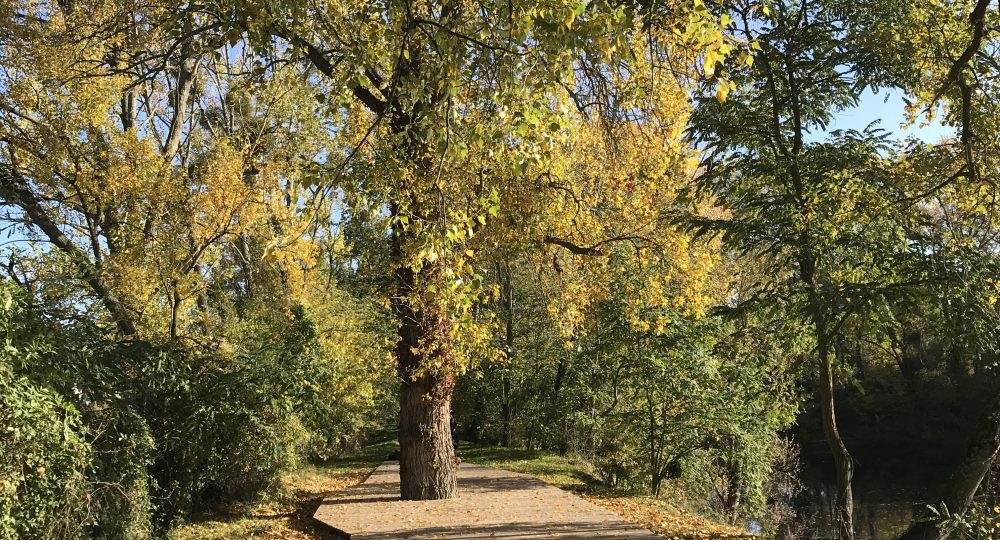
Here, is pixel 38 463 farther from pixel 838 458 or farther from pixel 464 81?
pixel 838 458

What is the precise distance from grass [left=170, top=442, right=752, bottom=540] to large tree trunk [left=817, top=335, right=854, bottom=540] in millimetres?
1516

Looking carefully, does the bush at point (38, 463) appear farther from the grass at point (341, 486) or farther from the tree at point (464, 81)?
the tree at point (464, 81)

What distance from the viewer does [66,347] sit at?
571 cm

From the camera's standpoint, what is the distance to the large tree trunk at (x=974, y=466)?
6.61 metres

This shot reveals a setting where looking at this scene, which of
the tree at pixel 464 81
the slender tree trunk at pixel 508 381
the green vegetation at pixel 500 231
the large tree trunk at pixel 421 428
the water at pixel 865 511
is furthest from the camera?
the slender tree trunk at pixel 508 381

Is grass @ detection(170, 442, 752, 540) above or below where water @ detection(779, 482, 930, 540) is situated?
above

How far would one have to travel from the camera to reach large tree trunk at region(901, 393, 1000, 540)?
6605 millimetres

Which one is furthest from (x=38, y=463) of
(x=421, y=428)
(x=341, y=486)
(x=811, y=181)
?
(x=341, y=486)

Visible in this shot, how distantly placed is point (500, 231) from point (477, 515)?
3773mm

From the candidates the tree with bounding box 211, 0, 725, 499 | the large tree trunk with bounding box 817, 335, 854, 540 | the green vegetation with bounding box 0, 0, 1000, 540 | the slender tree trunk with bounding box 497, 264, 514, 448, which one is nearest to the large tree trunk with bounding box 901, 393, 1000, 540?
the green vegetation with bounding box 0, 0, 1000, 540

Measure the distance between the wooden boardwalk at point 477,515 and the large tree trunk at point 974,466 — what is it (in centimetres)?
303

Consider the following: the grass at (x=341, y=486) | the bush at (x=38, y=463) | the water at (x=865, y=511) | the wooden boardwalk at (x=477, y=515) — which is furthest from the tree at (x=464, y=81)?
the water at (x=865, y=511)

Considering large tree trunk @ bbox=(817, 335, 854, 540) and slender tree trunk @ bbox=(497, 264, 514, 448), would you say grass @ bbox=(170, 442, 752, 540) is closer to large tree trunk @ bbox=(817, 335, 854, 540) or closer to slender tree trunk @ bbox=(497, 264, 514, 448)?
large tree trunk @ bbox=(817, 335, 854, 540)

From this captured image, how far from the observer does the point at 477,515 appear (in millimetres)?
8406
